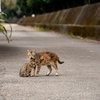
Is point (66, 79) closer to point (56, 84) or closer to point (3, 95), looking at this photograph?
point (56, 84)

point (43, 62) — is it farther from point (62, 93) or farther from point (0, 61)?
point (0, 61)

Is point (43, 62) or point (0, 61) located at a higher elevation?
point (43, 62)

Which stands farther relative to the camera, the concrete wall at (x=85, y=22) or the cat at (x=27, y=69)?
the concrete wall at (x=85, y=22)

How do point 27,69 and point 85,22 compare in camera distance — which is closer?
point 27,69

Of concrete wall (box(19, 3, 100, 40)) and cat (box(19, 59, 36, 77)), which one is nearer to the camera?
cat (box(19, 59, 36, 77))

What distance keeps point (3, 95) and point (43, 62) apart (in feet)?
5.55

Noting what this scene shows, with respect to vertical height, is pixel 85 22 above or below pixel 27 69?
below

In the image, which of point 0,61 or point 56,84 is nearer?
point 56,84

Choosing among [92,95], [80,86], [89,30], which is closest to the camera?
[92,95]

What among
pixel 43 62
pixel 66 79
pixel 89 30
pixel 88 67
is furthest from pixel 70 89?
pixel 89 30

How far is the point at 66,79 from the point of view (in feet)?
18.5

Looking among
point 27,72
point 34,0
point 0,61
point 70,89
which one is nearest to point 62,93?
point 70,89

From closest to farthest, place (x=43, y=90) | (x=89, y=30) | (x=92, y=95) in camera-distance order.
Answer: (x=92, y=95)
(x=43, y=90)
(x=89, y=30)

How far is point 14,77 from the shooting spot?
578cm
